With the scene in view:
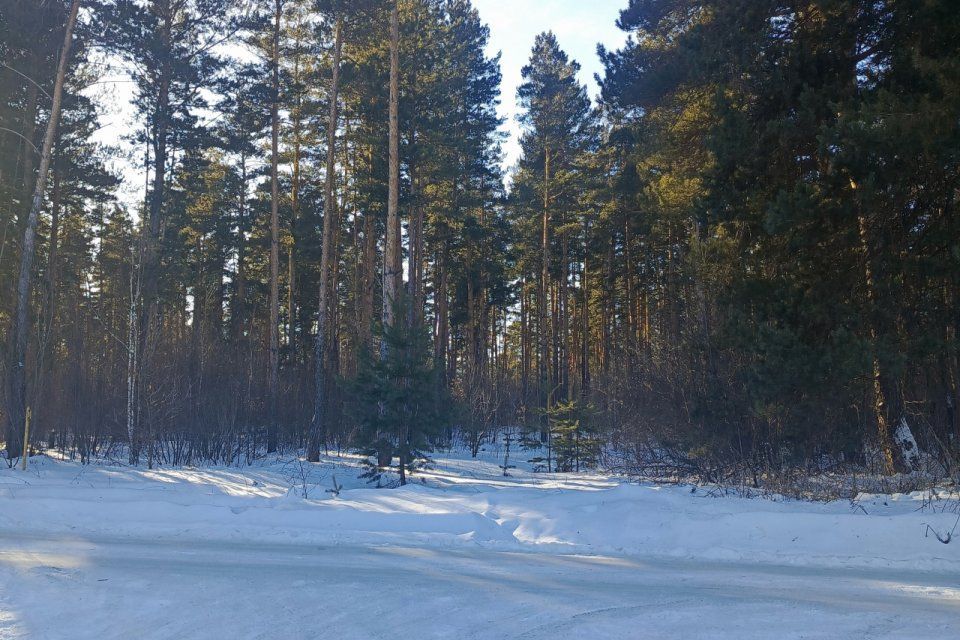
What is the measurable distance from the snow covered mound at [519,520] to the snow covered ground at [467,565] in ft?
0.10

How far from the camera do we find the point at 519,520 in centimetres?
877

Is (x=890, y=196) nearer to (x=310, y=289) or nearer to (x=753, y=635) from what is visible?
(x=753, y=635)

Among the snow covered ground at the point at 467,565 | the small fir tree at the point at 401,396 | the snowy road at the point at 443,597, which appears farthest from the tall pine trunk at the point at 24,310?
the snowy road at the point at 443,597

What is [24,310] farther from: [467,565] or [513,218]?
[513,218]

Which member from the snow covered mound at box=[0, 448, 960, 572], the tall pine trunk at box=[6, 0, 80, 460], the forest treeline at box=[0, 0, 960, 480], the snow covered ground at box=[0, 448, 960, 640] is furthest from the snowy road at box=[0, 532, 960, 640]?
the tall pine trunk at box=[6, 0, 80, 460]

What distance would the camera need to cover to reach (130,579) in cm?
596

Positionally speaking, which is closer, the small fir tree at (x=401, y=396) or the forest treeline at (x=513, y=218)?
the forest treeline at (x=513, y=218)

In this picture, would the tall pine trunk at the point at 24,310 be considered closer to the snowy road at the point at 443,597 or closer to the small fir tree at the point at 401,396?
the small fir tree at the point at 401,396

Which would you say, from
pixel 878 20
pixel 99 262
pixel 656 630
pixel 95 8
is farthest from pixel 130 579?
pixel 99 262

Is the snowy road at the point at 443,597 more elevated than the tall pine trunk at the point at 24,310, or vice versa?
the tall pine trunk at the point at 24,310

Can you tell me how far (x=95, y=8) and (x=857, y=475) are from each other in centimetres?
2184

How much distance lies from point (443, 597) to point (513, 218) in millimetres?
29188

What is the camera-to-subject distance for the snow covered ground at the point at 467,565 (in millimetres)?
4809

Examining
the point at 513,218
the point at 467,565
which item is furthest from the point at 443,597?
the point at 513,218
